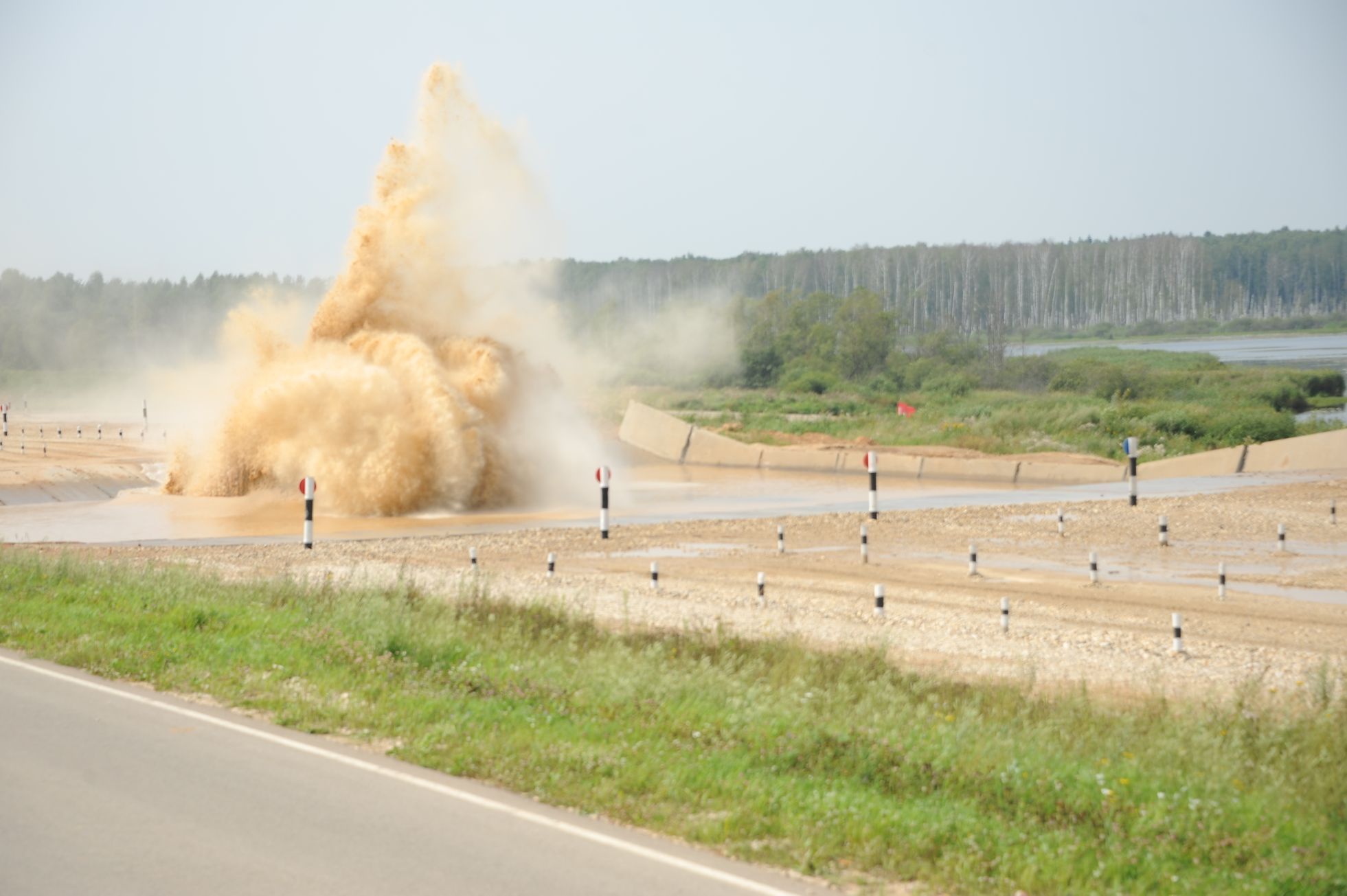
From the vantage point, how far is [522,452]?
33812 mm

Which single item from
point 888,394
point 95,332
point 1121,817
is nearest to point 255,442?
point 1121,817

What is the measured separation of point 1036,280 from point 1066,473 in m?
152

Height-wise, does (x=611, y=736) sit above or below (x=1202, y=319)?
below

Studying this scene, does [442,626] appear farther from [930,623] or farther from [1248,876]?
[1248,876]

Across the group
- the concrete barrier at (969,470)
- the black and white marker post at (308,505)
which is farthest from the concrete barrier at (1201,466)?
the black and white marker post at (308,505)

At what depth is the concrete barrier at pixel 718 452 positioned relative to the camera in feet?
154

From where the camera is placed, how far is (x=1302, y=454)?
38.7m

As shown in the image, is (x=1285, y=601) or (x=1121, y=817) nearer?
(x=1121, y=817)

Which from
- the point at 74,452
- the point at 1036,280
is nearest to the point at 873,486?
the point at 74,452

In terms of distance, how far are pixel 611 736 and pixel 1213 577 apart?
14458 mm

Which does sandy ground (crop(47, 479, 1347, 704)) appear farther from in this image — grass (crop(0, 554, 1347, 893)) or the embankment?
the embankment

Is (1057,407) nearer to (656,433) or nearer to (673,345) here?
(656,433)

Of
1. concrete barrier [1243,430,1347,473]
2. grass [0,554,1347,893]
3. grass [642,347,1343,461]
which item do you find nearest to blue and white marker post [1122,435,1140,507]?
concrete barrier [1243,430,1347,473]

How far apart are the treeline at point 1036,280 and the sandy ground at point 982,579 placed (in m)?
137
